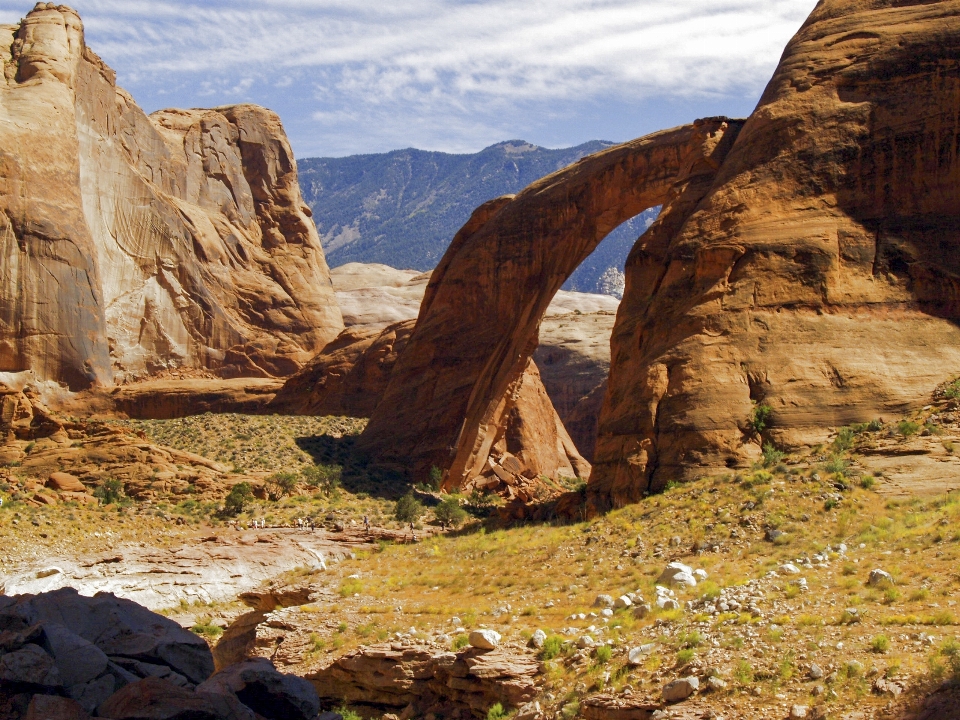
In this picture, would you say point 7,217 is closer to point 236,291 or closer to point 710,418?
point 236,291

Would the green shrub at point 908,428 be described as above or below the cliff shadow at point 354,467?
above

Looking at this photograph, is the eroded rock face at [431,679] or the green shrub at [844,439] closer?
the eroded rock face at [431,679]

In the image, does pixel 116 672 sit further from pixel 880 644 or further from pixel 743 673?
pixel 880 644

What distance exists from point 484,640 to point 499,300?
2384 centimetres

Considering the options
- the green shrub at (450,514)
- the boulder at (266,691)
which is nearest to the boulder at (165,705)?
the boulder at (266,691)

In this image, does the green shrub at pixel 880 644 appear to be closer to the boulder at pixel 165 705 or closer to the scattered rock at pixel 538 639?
the scattered rock at pixel 538 639

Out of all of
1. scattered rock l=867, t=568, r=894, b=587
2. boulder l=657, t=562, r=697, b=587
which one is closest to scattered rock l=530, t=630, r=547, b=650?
boulder l=657, t=562, r=697, b=587

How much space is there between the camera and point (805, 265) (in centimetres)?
2570

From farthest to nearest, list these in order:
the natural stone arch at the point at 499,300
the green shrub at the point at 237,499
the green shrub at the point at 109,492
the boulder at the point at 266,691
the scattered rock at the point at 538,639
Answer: the natural stone arch at the point at 499,300, the green shrub at the point at 237,499, the green shrub at the point at 109,492, the scattered rock at the point at 538,639, the boulder at the point at 266,691

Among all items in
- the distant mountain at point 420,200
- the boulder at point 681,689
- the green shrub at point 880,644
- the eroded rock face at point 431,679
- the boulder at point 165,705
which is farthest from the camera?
the distant mountain at point 420,200

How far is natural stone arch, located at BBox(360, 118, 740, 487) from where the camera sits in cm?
3816

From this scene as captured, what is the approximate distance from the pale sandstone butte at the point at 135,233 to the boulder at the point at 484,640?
110 feet

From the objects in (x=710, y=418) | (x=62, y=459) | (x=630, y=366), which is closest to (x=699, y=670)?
(x=710, y=418)

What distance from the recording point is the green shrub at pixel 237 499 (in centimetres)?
3191
